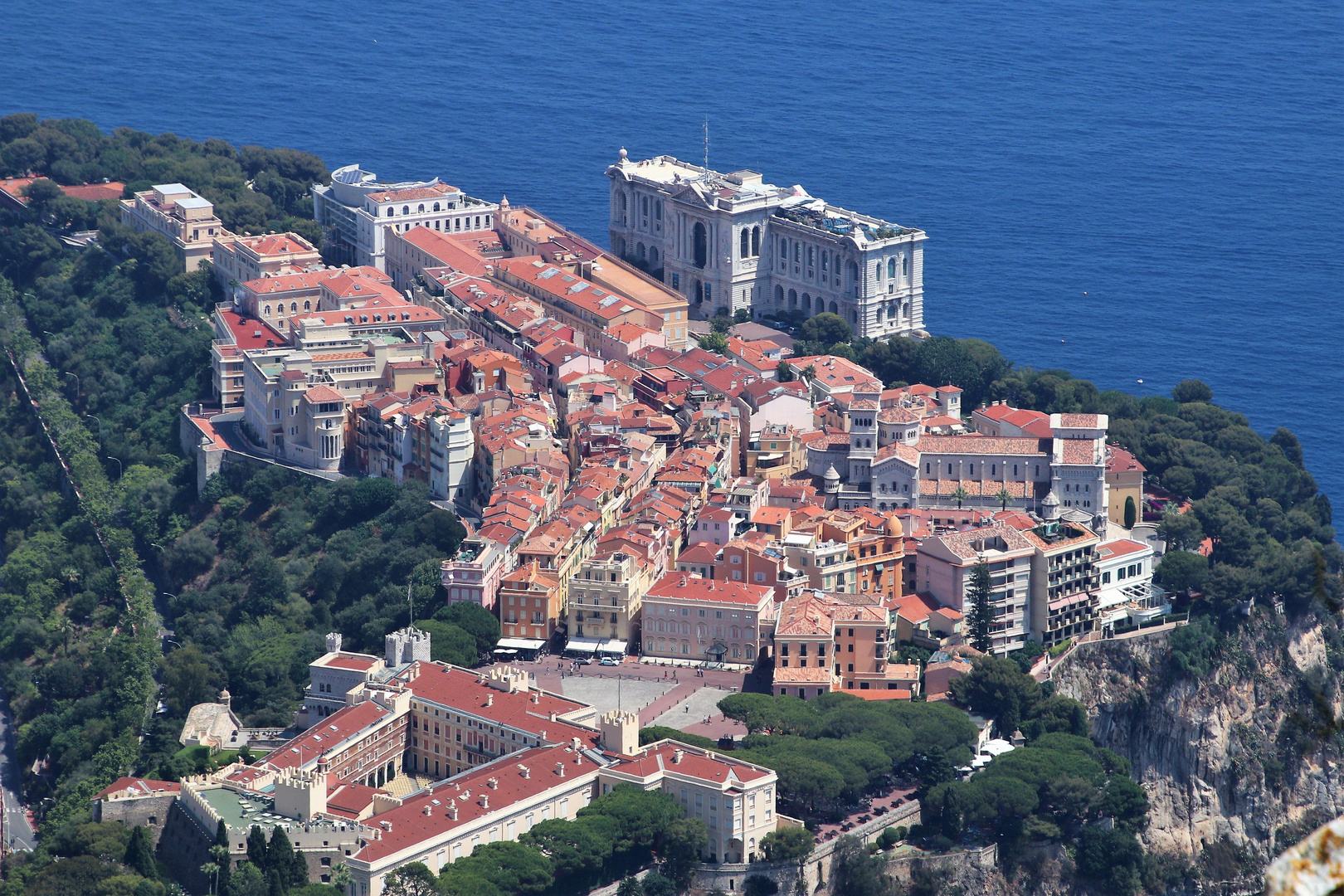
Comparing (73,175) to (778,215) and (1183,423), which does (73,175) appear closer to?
(778,215)

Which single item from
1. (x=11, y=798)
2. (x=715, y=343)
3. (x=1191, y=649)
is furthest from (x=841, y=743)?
(x=715, y=343)

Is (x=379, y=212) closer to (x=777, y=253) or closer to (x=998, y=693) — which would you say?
(x=777, y=253)

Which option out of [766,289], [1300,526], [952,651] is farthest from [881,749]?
[766,289]

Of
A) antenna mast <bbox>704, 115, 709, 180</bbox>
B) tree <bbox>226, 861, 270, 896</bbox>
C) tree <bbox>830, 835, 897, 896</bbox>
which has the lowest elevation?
tree <bbox>830, 835, 897, 896</bbox>

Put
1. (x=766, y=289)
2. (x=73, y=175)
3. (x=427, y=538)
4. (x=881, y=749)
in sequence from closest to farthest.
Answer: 1. (x=881, y=749)
2. (x=427, y=538)
3. (x=766, y=289)
4. (x=73, y=175)

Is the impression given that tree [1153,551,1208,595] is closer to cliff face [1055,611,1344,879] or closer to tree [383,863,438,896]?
cliff face [1055,611,1344,879]

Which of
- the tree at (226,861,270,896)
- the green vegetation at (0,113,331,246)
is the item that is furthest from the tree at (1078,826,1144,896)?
the green vegetation at (0,113,331,246)
